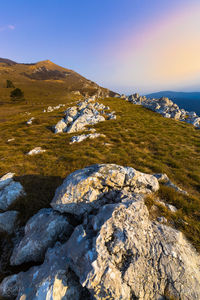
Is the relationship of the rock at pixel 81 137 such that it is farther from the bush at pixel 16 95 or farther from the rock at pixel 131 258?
the bush at pixel 16 95

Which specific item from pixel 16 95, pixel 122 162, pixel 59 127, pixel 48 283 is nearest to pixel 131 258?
pixel 48 283

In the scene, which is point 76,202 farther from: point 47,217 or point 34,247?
point 34,247

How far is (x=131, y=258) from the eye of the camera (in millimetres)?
3762

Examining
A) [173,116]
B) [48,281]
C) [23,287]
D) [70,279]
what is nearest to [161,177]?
[70,279]

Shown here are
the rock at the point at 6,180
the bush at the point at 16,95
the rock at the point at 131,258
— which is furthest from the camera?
the bush at the point at 16,95

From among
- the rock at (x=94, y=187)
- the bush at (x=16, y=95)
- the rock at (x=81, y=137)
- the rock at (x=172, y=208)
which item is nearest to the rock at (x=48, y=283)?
the rock at (x=94, y=187)

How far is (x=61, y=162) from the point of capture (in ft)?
42.3

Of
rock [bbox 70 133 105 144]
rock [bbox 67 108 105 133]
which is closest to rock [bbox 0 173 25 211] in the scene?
rock [bbox 70 133 105 144]

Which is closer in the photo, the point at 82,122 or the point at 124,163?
the point at 124,163

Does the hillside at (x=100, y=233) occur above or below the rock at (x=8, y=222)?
above

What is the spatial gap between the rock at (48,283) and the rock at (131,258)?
1.17 ft

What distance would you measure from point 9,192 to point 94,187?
636 cm

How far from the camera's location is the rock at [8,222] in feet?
21.2

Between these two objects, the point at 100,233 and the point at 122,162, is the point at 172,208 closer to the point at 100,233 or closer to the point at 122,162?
the point at 100,233
